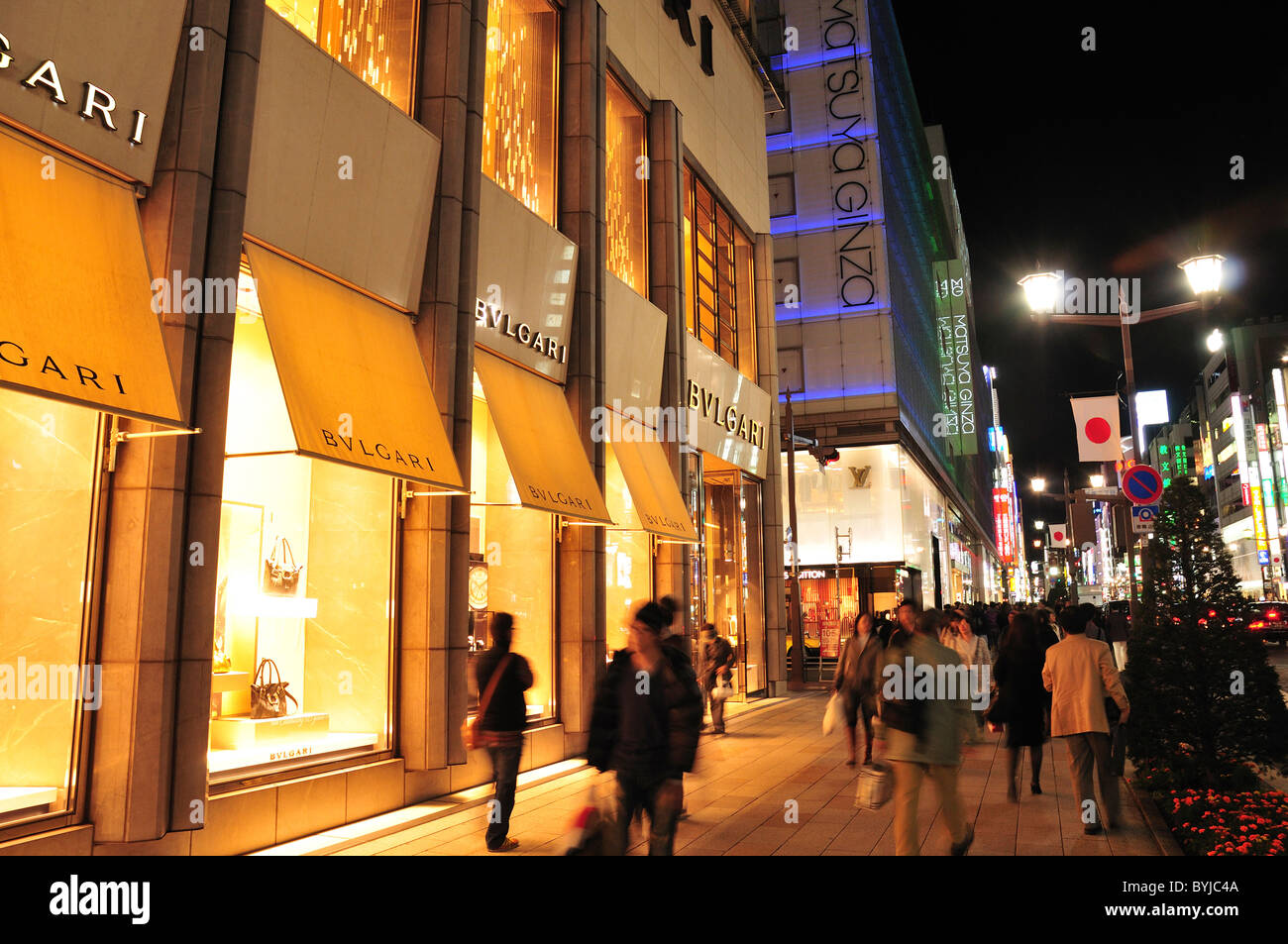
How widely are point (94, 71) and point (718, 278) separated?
57.1 feet

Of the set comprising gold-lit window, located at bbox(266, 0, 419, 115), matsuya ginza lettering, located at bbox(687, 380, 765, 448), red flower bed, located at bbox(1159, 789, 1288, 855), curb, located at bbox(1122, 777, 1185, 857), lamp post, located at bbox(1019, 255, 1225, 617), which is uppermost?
gold-lit window, located at bbox(266, 0, 419, 115)

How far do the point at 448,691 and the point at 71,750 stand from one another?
→ 413cm

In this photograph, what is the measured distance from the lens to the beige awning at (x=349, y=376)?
857cm

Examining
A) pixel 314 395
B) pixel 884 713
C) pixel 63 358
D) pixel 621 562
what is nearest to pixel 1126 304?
pixel 621 562

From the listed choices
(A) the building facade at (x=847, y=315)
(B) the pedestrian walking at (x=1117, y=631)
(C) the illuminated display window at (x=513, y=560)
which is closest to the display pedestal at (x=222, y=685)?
(C) the illuminated display window at (x=513, y=560)

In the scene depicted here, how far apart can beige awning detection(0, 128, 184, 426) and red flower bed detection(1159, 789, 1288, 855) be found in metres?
8.63

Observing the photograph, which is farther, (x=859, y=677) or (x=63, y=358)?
(x=859, y=677)

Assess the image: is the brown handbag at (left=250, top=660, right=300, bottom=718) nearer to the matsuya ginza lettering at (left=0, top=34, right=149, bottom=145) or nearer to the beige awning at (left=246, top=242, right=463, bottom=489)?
the beige awning at (left=246, top=242, right=463, bottom=489)

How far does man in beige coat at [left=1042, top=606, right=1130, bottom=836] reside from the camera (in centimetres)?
868

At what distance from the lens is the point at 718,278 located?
2350cm

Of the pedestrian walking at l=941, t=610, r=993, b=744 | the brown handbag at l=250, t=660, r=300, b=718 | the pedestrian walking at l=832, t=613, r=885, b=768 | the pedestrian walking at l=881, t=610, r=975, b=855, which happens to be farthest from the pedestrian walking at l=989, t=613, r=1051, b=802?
the brown handbag at l=250, t=660, r=300, b=718

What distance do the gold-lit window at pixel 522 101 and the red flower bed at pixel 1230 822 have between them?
11.0 m

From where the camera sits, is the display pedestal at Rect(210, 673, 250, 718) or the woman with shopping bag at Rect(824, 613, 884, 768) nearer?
the display pedestal at Rect(210, 673, 250, 718)
